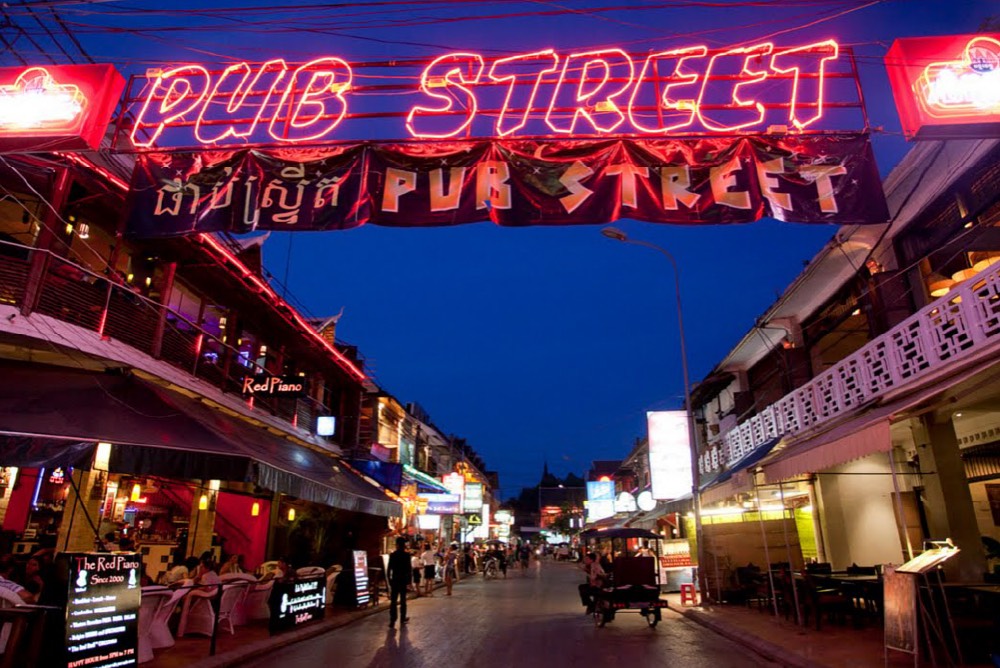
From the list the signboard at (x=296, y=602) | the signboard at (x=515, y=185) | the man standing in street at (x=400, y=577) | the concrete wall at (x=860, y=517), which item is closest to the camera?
the signboard at (x=515, y=185)

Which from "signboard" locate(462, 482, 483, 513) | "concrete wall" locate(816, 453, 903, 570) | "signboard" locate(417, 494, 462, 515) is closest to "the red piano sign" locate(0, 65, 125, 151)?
"concrete wall" locate(816, 453, 903, 570)

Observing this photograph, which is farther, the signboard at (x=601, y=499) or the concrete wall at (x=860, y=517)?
the signboard at (x=601, y=499)

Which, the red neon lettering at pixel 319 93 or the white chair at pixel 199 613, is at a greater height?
the red neon lettering at pixel 319 93

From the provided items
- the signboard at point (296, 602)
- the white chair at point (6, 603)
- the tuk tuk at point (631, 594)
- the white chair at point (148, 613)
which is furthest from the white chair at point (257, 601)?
the tuk tuk at point (631, 594)

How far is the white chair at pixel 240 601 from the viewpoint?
13000mm

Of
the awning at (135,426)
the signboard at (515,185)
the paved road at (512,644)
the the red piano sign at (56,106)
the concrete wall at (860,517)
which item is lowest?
the paved road at (512,644)

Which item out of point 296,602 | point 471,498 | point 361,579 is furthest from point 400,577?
point 471,498

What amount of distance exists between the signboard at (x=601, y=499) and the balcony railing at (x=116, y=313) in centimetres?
4959

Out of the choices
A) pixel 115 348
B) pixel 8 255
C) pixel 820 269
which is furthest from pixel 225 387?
pixel 820 269

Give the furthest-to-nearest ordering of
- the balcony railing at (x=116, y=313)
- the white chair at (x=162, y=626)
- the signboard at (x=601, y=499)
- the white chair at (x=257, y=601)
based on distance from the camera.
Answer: the signboard at (x=601, y=499) → the white chair at (x=257, y=601) → the balcony railing at (x=116, y=313) → the white chair at (x=162, y=626)

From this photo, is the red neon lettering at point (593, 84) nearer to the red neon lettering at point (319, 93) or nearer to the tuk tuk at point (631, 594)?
the red neon lettering at point (319, 93)

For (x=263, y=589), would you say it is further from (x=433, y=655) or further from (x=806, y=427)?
(x=806, y=427)

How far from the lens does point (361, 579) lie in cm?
1778

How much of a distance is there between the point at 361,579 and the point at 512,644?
7915 mm
